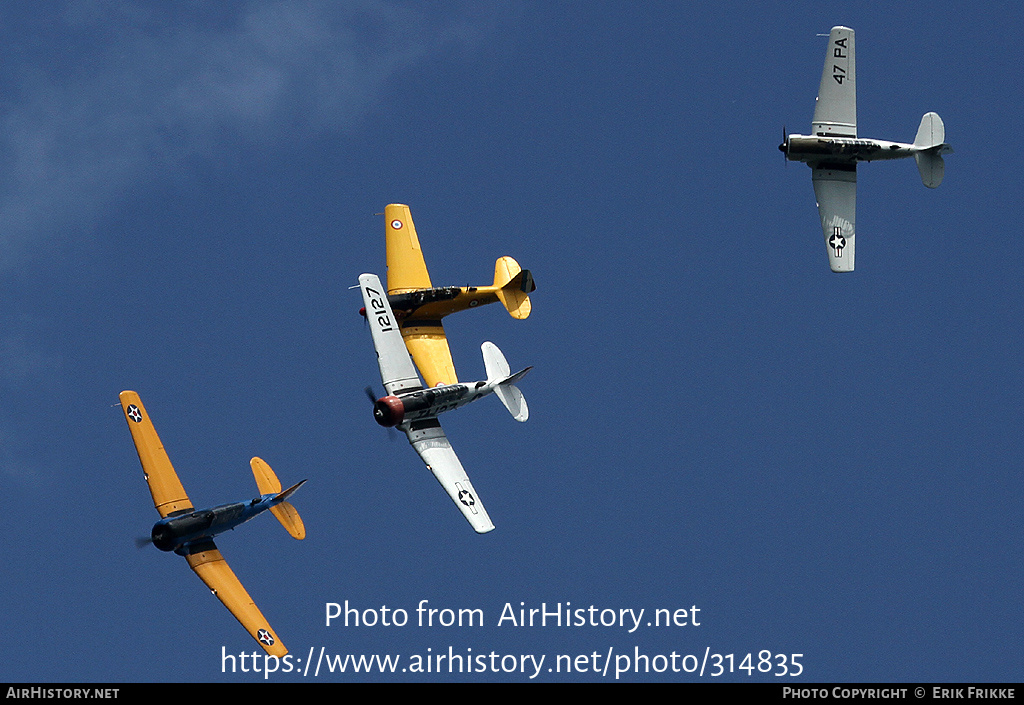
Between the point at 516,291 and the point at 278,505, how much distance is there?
11.0 m

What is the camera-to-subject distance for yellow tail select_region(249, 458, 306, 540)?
55.2 meters

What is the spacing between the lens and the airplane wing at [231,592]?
172ft

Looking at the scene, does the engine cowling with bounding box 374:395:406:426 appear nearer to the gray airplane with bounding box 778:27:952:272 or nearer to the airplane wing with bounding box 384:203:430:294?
the airplane wing with bounding box 384:203:430:294

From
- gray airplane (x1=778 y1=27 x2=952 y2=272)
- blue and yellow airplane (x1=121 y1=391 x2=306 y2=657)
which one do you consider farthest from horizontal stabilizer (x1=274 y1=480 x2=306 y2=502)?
gray airplane (x1=778 y1=27 x2=952 y2=272)

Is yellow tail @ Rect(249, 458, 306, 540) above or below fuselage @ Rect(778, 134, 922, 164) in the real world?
below

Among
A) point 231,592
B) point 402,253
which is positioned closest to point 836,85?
point 402,253

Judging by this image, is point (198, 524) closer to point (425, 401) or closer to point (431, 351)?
point (425, 401)

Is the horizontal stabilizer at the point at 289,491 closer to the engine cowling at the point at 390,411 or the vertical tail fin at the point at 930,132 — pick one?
the engine cowling at the point at 390,411

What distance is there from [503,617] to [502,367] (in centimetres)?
1070

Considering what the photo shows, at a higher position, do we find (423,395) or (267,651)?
(423,395)

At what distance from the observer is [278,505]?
181ft

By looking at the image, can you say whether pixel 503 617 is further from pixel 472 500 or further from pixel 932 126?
pixel 932 126
